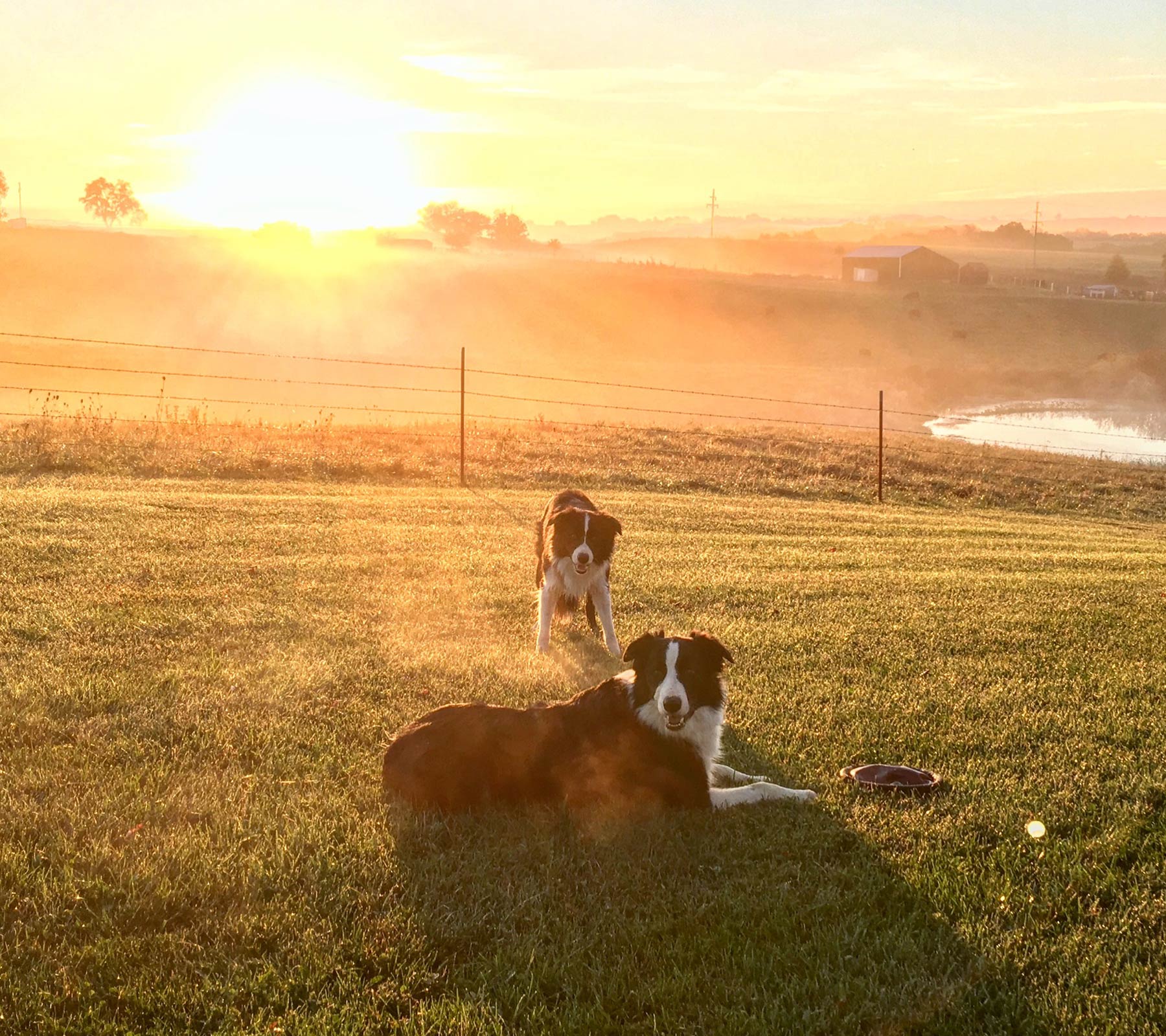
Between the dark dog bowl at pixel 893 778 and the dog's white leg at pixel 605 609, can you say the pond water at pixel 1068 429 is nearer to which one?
the dog's white leg at pixel 605 609

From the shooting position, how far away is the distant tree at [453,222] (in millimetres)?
150125

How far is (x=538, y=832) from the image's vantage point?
17.4ft

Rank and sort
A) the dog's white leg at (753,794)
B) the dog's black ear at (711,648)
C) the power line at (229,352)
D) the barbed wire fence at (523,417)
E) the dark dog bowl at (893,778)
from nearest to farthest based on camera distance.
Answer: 1. the dog's white leg at (753,794)
2. the dog's black ear at (711,648)
3. the dark dog bowl at (893,778)
4. the power line at (229,352)
5. the barbed wire fence at (523,417)

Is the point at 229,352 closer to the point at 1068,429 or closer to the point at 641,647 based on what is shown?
the point at 641,647

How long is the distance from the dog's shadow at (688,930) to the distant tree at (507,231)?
152278mm

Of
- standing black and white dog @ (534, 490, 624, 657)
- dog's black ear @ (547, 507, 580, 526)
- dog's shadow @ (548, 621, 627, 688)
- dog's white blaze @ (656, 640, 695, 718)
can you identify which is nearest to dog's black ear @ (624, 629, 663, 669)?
dog's white blaze @ (656, 640, 695, 718)

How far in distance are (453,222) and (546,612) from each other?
150 m

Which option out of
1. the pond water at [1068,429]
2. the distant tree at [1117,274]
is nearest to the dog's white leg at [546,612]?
the pond water at [1068,429]

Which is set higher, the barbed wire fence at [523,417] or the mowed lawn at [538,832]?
the barbed wire fence at [523,417]

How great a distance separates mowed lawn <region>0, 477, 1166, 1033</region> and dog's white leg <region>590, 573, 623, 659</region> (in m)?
0.22

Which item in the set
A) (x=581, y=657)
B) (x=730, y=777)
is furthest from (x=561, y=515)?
(x=730, y=777)

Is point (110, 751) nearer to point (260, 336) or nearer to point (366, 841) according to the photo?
point (366, 841)

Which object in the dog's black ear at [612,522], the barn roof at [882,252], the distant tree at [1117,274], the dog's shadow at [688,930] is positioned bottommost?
the dog's shadow at [688,930]

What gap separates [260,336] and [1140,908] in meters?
74.9
